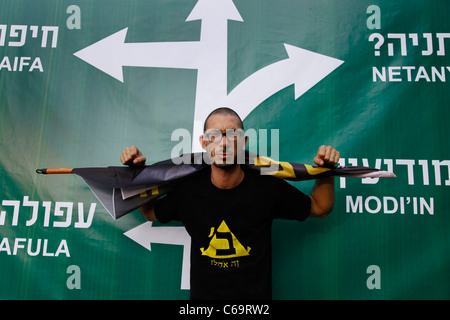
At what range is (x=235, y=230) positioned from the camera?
123cm

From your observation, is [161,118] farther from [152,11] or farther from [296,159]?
[296,159]

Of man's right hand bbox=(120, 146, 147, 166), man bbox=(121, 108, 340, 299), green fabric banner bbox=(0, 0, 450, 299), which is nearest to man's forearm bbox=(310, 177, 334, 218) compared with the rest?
man bbox=(121, 108, 340, 299)

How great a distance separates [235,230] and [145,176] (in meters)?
0.42

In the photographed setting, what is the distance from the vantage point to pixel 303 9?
171cm

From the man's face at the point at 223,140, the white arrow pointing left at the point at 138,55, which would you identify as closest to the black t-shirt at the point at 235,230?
the man's face at the point at 223,140

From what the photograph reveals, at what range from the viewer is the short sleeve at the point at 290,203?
50.7 inches

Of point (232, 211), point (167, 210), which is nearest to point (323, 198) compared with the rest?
point (232, 211)

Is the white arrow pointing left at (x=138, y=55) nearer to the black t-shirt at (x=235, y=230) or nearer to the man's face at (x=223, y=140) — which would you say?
the man's face at (x=223, y=140)

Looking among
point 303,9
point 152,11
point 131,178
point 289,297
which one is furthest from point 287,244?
point 152,11

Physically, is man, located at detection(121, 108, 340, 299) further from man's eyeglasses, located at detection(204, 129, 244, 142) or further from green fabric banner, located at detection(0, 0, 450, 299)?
green fabric banner, located at detection(0, 0, 450, 299)

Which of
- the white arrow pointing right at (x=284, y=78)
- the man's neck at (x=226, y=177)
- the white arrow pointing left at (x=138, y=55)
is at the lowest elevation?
the man's neck at (x=226, y=177)

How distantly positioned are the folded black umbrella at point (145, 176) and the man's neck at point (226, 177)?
0.34 ft

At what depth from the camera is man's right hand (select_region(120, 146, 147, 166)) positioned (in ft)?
4.28

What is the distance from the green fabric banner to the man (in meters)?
0.31
